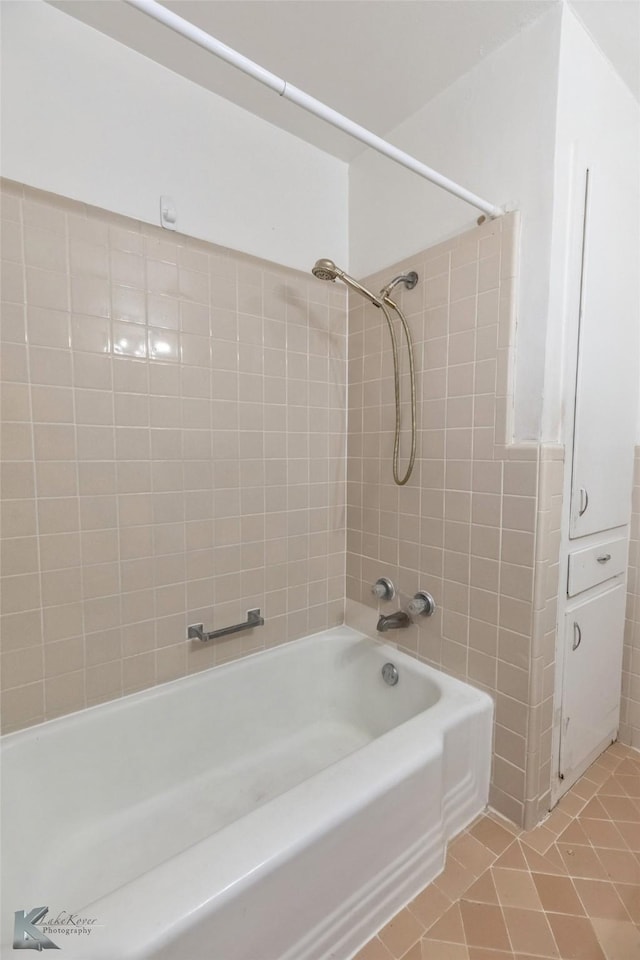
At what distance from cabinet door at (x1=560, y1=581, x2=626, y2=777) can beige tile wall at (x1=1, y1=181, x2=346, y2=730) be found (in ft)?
3.07

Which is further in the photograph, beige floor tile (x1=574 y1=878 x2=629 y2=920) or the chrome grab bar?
the chrome grab bar

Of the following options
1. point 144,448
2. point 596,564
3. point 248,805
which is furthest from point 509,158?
point 248,805

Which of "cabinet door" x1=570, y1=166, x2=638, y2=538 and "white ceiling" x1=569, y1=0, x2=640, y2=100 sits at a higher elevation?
→ "white ceiling" x1=569, y1=0, x2=640, y2=100

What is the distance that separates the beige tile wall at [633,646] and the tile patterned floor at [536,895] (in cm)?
31

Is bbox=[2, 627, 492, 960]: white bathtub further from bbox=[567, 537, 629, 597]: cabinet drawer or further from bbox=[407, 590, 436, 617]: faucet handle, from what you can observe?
bbox=[567, 537, 629, 597]: cabinet drawer

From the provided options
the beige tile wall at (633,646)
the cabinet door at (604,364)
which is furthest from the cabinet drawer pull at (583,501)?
the beige tile wall at (633,646)

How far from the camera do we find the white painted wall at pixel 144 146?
1060mm

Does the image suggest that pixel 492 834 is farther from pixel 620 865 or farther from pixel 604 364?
pixel 604 364

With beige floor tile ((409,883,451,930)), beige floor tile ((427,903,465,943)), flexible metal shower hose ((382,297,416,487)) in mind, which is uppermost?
flexible metal shower hose ((382,297,416,487))

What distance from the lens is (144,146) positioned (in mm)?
1225

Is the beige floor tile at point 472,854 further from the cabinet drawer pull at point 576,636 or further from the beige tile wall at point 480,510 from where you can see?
the cabinet drawer pull at point 576,636

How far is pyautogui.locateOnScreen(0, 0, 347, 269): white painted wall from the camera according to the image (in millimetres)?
1060

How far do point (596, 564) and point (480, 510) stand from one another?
0.45m

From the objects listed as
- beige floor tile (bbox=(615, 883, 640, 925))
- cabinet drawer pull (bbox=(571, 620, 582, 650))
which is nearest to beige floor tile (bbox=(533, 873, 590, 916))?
beige floor tile (bbox=(615, 883, 640, 925))
